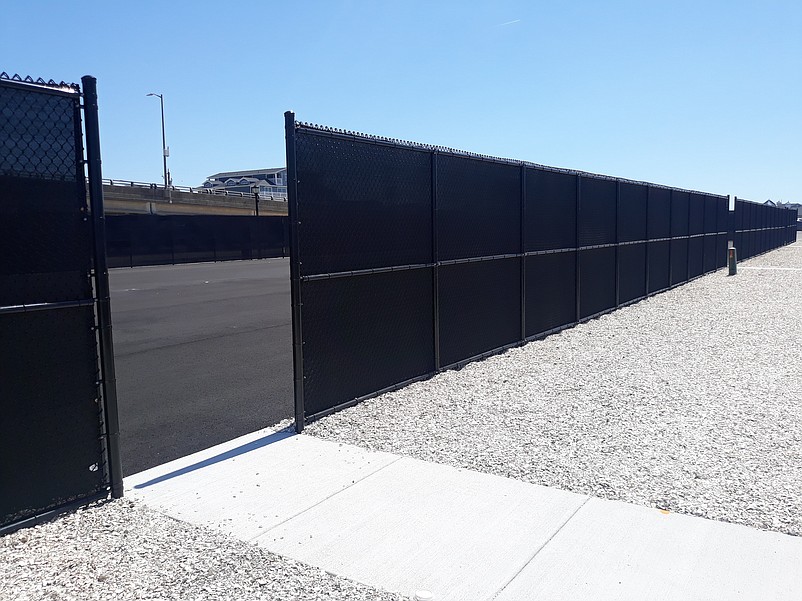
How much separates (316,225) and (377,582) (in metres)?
3.69

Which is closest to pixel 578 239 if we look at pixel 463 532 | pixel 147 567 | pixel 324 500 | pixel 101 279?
pixel 324 500

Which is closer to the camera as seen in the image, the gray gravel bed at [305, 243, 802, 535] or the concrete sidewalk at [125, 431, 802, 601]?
the concrete sidewalk at [125, 431, 802, 601]

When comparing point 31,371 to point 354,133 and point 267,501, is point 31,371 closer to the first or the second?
point 267,501

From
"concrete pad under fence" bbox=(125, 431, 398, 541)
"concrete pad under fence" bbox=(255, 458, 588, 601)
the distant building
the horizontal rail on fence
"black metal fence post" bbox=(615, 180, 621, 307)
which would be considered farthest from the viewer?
the distant building

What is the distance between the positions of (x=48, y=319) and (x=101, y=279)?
0.45 m

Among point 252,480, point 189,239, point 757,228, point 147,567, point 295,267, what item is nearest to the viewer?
point 147,567

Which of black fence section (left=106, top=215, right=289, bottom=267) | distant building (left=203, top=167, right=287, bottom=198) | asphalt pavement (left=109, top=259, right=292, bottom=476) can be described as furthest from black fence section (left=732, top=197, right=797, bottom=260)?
distant building (left=203, top=167, right=287, bottom=198)

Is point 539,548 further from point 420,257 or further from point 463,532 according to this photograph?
point 420,257

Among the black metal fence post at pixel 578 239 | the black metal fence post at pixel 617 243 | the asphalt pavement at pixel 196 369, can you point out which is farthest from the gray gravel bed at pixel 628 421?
the black metal fence post at pixel 617 243

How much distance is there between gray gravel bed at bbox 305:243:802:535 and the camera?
5090mm

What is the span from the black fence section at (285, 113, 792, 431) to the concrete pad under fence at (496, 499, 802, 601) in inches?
124

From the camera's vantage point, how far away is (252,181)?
106750 mm

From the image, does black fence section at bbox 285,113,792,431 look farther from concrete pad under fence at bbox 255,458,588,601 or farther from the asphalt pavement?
concrete pad under fence at bbox 255,458,588,601

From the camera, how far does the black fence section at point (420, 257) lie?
669 cm
